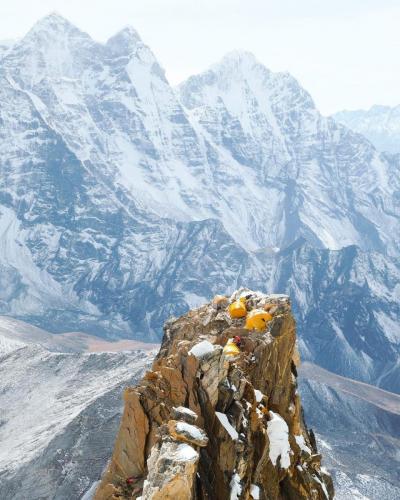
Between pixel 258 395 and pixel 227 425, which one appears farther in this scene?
pixel 258 395

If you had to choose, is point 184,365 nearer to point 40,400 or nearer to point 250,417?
point 250,417

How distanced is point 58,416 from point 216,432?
114494 millimetres

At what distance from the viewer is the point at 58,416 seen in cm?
14138

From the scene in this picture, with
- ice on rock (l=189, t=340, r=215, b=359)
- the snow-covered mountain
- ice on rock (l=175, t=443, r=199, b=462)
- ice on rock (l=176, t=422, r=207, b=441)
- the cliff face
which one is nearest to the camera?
ice on rock (l=175, t=443, r=199, b=462)

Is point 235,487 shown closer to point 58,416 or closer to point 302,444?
point 302,444

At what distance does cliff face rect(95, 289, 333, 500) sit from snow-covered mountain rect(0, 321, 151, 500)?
69457 mm

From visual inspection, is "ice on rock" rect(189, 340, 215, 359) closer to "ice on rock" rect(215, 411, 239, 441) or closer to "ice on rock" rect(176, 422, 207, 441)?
"ice on rock" rect(215, 411, 239, 441)

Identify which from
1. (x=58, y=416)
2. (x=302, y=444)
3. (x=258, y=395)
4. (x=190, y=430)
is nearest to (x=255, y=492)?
(x=258, y=395)

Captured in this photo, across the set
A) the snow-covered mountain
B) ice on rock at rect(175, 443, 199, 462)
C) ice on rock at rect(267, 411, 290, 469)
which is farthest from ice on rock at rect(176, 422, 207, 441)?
the snow-covered mountain

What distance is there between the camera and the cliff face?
28811 mm

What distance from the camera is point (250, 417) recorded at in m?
36.1

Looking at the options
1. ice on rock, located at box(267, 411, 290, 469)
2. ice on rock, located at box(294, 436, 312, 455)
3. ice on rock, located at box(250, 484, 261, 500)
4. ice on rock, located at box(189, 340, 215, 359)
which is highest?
ice on rock, located at box(189, 340, 215, 359)

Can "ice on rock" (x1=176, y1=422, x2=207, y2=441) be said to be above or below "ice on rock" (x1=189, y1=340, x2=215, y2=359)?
below

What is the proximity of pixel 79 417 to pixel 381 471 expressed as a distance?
103001 millimetres
